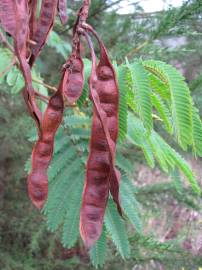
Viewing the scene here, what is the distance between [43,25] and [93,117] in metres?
0.29

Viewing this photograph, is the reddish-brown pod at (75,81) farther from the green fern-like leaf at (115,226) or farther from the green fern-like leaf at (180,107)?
the green fern-like leaf at (115,226)

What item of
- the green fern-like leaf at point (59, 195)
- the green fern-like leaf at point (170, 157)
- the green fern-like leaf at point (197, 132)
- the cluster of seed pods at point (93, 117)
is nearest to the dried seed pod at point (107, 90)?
the cluster of seed pods at point (93, 117)

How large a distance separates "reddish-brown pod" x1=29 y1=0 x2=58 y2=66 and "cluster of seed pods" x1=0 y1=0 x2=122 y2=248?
10 centimetres

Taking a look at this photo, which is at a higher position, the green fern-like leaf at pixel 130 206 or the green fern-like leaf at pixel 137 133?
the green fern-like leaf at pixel 137 133

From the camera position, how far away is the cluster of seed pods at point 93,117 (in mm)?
896

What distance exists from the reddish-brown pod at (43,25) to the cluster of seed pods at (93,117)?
101 mm

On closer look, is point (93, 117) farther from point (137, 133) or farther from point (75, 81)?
point (137, 133)

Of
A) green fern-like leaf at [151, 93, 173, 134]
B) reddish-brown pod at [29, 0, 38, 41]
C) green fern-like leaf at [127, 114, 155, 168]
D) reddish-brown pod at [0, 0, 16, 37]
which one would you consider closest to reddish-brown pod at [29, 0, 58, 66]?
reddish-brown pod at [29, 0, 38, 41]

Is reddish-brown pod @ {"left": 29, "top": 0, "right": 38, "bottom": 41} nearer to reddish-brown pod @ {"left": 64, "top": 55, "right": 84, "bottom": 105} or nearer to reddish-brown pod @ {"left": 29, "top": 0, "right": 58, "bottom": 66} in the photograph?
reddish-brown pod @ {"left": 29, "top": 0, "right": 58, "bottom": 66}

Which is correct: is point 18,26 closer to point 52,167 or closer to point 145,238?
point 52,167

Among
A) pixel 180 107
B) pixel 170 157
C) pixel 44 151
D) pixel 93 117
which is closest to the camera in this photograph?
pixel 93 117

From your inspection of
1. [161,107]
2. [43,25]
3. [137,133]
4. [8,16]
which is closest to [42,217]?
[137,133]

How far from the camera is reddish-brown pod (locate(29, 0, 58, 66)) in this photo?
1057 mm

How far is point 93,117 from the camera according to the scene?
2.94 ft
